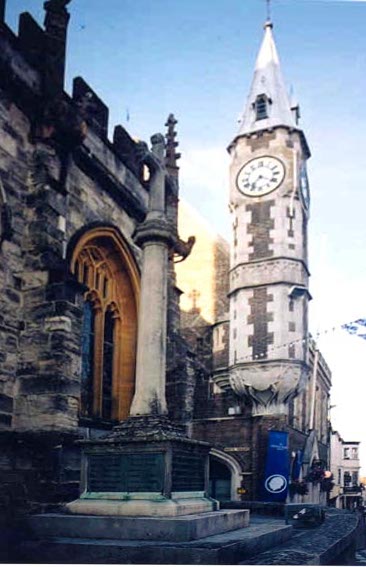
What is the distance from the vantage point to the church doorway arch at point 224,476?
1605cm

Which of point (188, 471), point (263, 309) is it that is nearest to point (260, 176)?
point (263, 309)

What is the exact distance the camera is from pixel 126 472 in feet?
22.4

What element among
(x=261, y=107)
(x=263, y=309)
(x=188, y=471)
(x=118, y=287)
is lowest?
(x=188, y=471)

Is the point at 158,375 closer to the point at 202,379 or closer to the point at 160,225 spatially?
the point at 160,225

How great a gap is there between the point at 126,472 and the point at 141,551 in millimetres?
1210

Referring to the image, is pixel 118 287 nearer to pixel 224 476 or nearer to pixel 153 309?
pixel 153 309

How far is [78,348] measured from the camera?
26.4 ft

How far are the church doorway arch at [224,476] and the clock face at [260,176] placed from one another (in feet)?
22.7

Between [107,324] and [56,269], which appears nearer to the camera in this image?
[56,269]

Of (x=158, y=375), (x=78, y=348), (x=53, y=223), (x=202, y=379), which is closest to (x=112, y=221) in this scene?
(x=53, y=223)

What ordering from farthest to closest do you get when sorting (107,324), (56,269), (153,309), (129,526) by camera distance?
(107,324)
(56,269)
(153,309)
(129,526)

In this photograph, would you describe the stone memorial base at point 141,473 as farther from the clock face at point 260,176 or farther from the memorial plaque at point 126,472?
the clock face at point 260,176

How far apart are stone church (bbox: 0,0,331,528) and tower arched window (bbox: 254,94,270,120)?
45mm

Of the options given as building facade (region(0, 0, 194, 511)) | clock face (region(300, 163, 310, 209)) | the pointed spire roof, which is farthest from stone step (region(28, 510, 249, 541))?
the pointed spire roof
